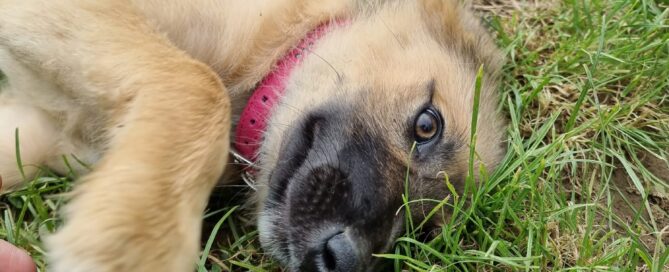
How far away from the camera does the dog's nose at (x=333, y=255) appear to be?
2254mm

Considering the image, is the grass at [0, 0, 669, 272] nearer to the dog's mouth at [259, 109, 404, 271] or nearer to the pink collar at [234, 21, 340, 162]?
the dog's mouth at [259, 109, 404, 271]

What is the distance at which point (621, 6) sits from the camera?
12.0 ft

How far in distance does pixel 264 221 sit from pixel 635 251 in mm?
1438

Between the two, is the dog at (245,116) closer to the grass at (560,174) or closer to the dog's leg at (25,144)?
the dog's leg at (25,144)

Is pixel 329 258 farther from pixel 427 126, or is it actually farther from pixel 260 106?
pixel 260 106

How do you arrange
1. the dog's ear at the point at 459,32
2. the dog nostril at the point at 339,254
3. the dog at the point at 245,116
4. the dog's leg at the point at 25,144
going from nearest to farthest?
the dog at the point at 245,116
the dog nostril at the point at 339,254
the dog's leg at the point at 25,144
the dog's ear at the point at 459,32

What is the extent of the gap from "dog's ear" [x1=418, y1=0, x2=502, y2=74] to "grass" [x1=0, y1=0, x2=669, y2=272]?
22 cm

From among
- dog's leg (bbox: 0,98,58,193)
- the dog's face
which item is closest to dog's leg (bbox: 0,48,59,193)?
dog's leg (bbox: 0,98,58,193)

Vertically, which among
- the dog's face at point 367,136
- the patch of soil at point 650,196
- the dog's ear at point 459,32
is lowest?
the patch of soil at point 650,196

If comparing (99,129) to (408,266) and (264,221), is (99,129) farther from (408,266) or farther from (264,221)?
(408,266)

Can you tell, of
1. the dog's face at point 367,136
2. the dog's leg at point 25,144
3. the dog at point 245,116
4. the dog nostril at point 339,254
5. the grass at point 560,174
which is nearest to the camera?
the dog at point 245,116

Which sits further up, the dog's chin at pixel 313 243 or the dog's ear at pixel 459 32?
the dog's ear at pixel 459 32

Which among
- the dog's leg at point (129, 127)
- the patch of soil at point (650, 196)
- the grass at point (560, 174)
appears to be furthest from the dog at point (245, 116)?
the patch of soil at point (650, 196)

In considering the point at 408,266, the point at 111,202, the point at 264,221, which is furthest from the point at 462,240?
the point at 111,202
